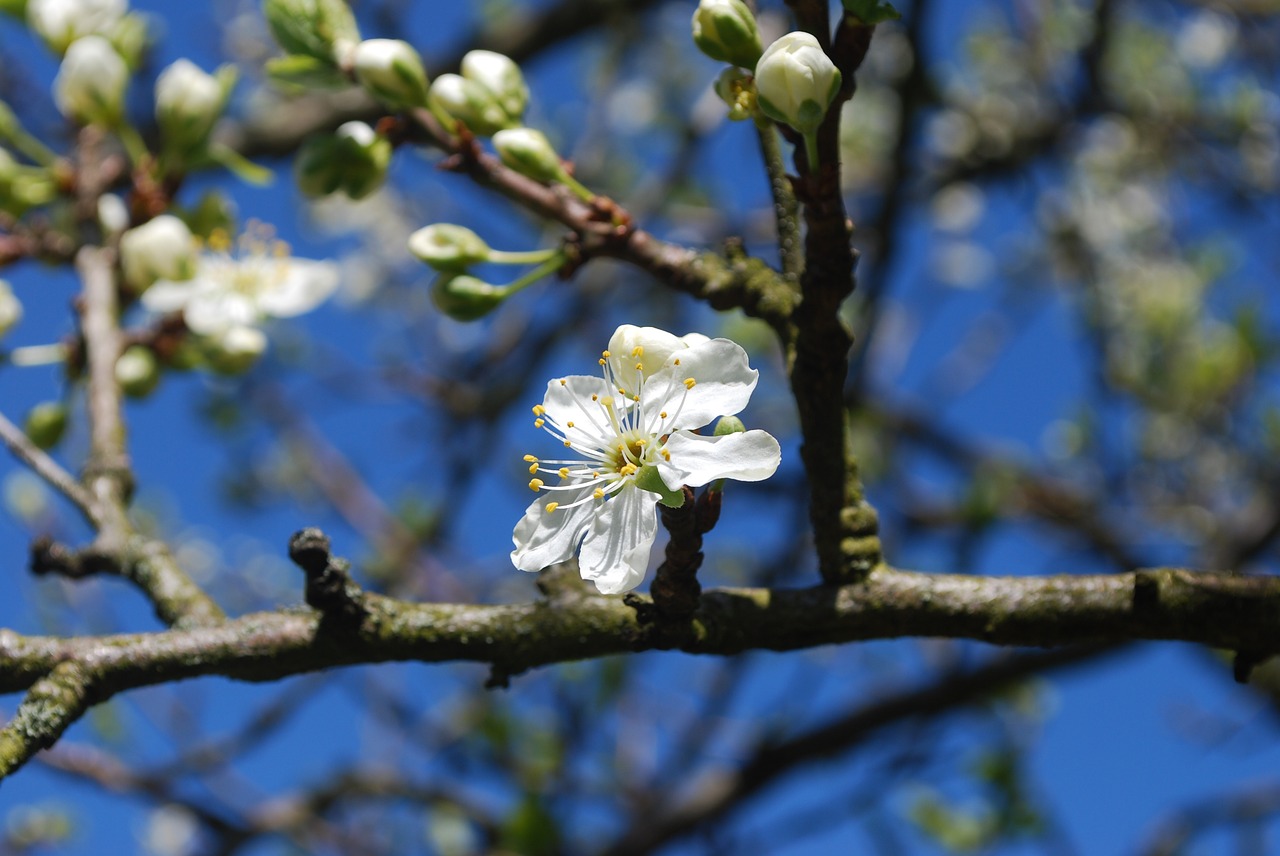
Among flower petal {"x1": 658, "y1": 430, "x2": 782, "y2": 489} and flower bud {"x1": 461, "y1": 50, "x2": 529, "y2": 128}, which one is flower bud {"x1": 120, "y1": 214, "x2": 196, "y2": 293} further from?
flower petal {"x1": 658, "y1": 430, "x2": 782, "y2": 489}

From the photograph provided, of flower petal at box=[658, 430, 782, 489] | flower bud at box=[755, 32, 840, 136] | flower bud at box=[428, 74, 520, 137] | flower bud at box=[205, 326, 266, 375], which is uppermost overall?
flower bud at box=[205, 326, 266, 375]

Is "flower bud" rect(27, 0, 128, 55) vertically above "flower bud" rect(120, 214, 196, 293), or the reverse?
"flower bud" rect(27, 0, 128, 55)

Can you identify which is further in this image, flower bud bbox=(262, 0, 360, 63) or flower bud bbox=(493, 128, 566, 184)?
flower bud bbox=(262, 0, 360, 63)

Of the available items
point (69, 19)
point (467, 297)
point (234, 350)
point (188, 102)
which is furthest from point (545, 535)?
point (69, 19)

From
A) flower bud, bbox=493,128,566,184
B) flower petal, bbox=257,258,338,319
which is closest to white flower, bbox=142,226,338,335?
flower petal, bbox=257,258,338,319

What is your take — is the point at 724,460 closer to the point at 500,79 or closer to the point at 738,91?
the point at 738,91

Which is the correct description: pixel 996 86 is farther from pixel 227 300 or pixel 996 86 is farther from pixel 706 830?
pixel 227 300

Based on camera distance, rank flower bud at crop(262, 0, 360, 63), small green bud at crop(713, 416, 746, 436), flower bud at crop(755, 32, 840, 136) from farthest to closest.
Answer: flower bud at crop(262, 0, 360, 63) → small green bud at crop(713, 416, 746, 436) → flower bud at crop(755, 32, 840, 136)
